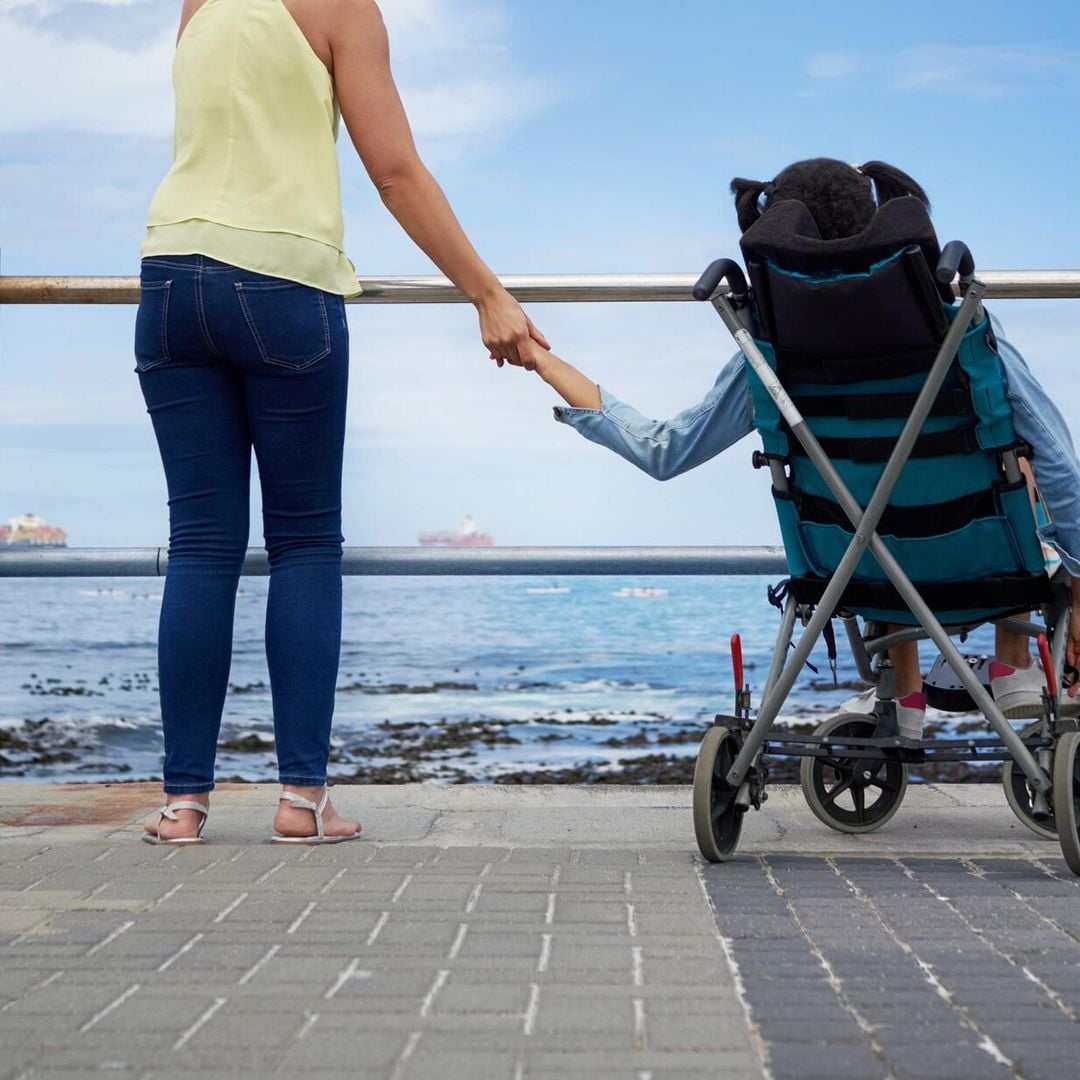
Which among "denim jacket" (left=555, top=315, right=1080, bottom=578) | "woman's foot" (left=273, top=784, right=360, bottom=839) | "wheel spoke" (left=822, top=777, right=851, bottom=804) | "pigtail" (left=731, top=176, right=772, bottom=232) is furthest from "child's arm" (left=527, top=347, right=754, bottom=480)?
"woman's foot" (left=273, top=784, right=360, bottom=839)

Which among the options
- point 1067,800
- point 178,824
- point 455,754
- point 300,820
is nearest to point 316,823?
point 300,820

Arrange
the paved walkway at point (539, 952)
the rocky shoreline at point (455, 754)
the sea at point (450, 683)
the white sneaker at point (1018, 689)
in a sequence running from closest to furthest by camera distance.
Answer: the paved walkway at point (539, 952) < the white sneaker at point (1018, 689) < the rocky shoreline at point (455, 754) < the sea at point (450, 683)

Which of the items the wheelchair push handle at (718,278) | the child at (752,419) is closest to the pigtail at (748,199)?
the child at (752,419)

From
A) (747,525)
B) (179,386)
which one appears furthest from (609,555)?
(179,386)

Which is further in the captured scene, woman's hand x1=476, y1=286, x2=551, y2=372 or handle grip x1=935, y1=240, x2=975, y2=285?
woman's hand x1=476, y1=286, x2=551, y2=372

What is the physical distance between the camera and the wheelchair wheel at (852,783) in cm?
319

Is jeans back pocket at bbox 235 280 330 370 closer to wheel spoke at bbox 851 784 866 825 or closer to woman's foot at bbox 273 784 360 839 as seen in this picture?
woman's foot at bbox 273 784 360 839

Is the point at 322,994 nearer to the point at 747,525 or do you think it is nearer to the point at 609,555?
the point at 609,555

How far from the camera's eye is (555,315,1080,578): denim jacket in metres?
2.77

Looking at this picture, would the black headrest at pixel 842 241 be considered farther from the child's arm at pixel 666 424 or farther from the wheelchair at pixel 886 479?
the child's arm at pixel 666 424

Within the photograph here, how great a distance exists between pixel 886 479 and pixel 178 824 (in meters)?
1.58

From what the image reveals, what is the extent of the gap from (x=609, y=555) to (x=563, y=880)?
122 centimetres

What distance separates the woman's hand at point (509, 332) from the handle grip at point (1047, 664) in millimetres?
1169

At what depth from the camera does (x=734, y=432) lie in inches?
118
